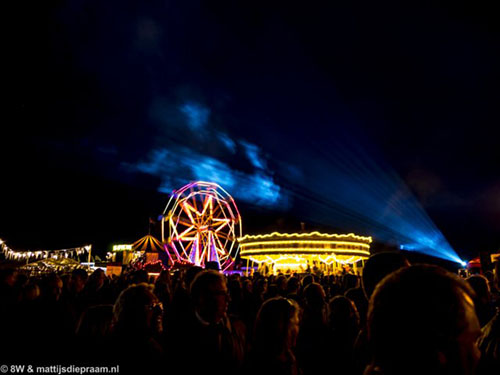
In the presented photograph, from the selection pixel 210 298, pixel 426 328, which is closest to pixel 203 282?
pixel 210 298

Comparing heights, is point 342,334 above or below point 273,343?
below

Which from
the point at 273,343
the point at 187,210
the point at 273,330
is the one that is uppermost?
the point at 187,210

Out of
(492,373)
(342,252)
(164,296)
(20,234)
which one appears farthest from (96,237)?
(492,373)

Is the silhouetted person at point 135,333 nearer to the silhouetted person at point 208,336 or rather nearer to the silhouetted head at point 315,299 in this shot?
the silhouetted person at point 208,336

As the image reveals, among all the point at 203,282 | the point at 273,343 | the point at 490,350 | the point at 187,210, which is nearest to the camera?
the point at 490,350

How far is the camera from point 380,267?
3.49 m

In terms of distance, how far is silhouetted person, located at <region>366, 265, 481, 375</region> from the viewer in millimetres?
1127

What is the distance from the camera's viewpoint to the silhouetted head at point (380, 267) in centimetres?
346

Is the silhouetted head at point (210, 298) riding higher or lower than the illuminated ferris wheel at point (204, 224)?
lower

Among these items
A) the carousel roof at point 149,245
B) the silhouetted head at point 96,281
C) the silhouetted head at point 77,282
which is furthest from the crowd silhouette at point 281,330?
the carousel roof at point 149,245

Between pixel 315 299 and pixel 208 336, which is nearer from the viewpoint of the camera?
pixel 208 336

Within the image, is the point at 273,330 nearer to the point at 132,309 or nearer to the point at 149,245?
the point at 132,309

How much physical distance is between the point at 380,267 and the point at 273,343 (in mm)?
1496

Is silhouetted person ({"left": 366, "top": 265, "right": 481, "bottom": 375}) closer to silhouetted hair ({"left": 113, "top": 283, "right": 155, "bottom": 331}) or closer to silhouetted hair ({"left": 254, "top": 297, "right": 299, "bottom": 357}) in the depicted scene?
silhouetted hair ({"left": 254, "top": 297, "right": 299, "bottom": 357})
